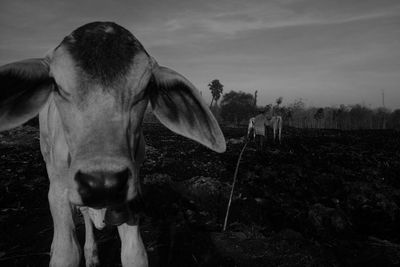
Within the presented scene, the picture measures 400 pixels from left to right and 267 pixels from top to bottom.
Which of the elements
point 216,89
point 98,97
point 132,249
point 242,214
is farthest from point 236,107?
point 98,97

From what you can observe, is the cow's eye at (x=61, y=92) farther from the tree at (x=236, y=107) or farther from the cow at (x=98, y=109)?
the tree at (x=236, y=107)

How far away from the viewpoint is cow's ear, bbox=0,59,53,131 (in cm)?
211

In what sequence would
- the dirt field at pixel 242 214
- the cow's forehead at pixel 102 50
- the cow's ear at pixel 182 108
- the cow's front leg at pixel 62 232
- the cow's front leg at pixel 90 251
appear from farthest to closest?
the dirt field at pixel 242 214 → the cow's front leg at pixel 90 251 → the cow's front leg at pixel 62 232 → the cow's ear at pixel 182 108 → the cow's forehead at pixel 102 50

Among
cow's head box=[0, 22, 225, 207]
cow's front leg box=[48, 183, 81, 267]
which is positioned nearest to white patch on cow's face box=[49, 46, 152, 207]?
cow's head box=[0, 22, 225, 207]

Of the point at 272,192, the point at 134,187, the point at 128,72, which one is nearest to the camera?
the point at 134,187

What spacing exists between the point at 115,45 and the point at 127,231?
1432 millimetres

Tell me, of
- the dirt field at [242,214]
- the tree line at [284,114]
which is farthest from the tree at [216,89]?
the dirt field at [242,214]

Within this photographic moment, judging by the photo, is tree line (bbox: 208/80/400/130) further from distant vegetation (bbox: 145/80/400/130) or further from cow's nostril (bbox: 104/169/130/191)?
cow's nostril (bbox: 104/169/130/191)

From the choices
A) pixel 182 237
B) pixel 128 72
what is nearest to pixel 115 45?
pixel 128 72

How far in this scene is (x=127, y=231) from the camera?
9.34 ft

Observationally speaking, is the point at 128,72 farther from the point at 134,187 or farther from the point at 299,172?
the point at 299,172

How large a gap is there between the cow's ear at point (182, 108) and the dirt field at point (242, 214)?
6.29 ft

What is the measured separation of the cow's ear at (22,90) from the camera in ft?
6.93

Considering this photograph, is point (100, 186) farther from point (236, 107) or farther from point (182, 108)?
point (236, 107)
